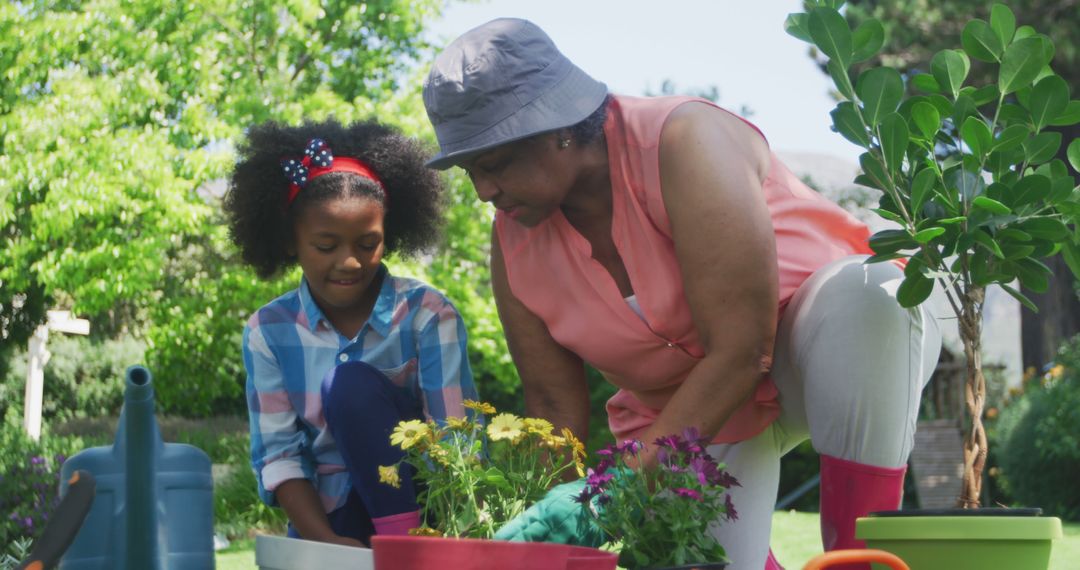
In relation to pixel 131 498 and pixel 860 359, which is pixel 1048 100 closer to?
pixel 860 359

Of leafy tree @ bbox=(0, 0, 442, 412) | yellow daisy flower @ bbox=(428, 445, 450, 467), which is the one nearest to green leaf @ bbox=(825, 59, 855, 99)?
yellow daisy flower @ bbox=(428, 445, 450, 467)

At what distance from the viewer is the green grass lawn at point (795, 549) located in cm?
485

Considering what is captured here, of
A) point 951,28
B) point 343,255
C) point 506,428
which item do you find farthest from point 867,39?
point 951,28

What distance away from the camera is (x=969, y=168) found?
183 cm

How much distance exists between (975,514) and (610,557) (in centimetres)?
56

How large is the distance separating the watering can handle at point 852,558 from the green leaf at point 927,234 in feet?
1.59

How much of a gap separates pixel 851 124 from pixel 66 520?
50.1 inches

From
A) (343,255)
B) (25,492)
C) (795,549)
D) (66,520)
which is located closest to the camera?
(66,520)

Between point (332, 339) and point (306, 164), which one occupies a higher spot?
point (306, 164)

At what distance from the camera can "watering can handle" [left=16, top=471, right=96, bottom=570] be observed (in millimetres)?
1206

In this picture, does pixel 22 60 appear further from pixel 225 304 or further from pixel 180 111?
pixel 225 304

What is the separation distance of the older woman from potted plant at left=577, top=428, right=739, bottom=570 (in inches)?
10.0

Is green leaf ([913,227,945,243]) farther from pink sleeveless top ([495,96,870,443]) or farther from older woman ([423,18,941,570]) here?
pink sleeveless top ([495,96,870,443])

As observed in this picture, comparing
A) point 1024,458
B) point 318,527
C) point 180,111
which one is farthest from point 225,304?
point 318,527
